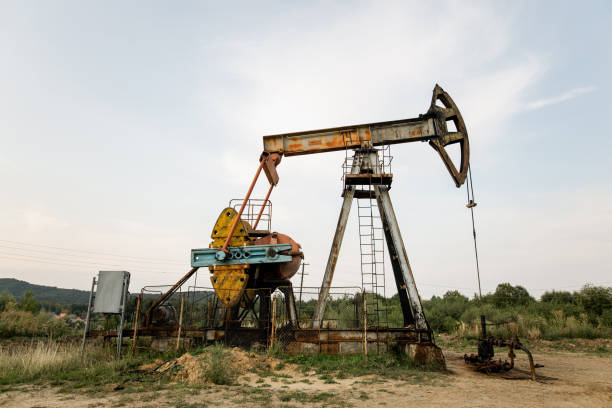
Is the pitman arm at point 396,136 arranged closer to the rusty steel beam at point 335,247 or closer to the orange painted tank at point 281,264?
the rusty steel beam at point 335,247

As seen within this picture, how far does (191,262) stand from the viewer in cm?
987

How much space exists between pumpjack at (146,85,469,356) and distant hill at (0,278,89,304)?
9049cm

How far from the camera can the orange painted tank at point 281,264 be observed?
974 cm

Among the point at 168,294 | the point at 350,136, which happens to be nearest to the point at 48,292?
the point at 168,294

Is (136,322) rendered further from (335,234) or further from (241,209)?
(335,234)

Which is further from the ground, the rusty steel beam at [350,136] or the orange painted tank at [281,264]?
the rusty steel beam at [350,136]

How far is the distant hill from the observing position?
3231 inches

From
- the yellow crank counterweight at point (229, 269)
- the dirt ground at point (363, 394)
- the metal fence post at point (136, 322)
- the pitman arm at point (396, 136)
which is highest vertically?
the pitman arm at point (396, 136)

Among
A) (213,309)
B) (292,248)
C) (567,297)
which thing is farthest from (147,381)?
(567,297)

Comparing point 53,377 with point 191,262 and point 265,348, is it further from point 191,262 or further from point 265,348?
point 265,348

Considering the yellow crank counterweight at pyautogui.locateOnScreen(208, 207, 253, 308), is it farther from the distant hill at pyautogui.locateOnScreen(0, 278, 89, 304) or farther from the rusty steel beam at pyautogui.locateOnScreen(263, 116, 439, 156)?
the distant hill at pyautogui.locateOnScreen(0, 278, 89, 304)

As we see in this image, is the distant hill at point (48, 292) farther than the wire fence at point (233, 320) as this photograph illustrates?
Yes

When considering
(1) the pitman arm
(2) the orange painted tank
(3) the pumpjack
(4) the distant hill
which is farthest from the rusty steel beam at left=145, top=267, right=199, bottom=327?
(4) the distant hill

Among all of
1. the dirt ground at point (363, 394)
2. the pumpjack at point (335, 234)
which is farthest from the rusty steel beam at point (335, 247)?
the dirt ground at point (363, 394)
